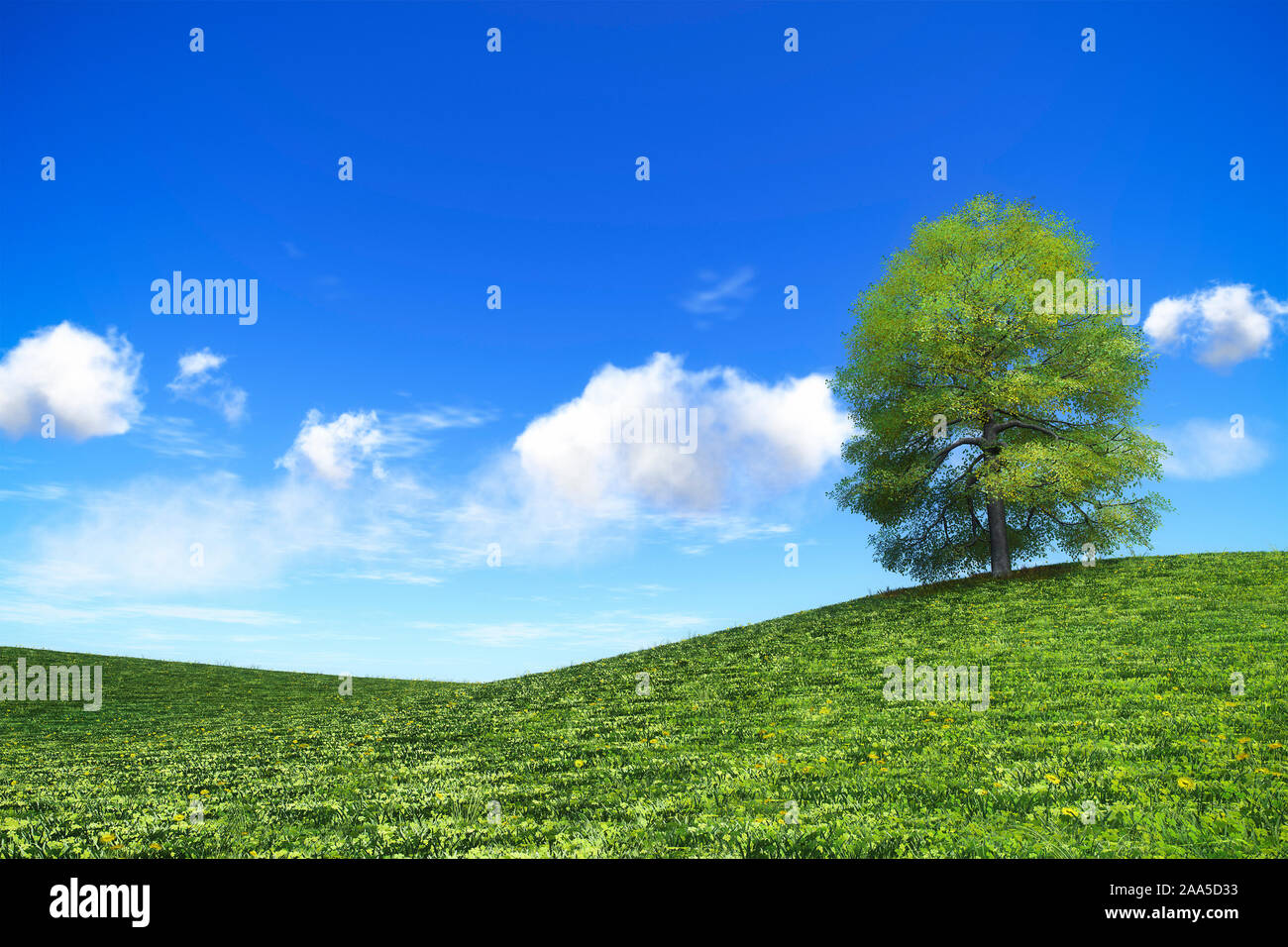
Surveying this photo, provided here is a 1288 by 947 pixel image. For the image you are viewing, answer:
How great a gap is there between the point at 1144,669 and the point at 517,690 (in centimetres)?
1762

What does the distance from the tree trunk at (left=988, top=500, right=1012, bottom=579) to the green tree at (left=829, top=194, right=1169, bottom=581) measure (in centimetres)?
6

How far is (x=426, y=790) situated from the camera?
10859 millimetres

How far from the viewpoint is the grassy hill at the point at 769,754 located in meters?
7.90

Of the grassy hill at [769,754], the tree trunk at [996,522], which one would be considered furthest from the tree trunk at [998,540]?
the grassy hill at [769,754]

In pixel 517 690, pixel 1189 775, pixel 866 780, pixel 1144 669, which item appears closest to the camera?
pixel 1189 775

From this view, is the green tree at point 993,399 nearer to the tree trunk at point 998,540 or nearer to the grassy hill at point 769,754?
the tree trunk at point 998,540

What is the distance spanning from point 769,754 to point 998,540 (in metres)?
21.9

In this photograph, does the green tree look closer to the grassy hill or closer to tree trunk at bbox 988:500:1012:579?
tree trunk at bbox 988:500:1012:579

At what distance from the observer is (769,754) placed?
1201 centimetres

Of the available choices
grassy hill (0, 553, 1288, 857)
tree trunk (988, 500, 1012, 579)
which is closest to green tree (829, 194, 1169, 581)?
tree trunk (988, 500, 1012, 579)

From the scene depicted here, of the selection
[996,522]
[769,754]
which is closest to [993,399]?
[996,522]
